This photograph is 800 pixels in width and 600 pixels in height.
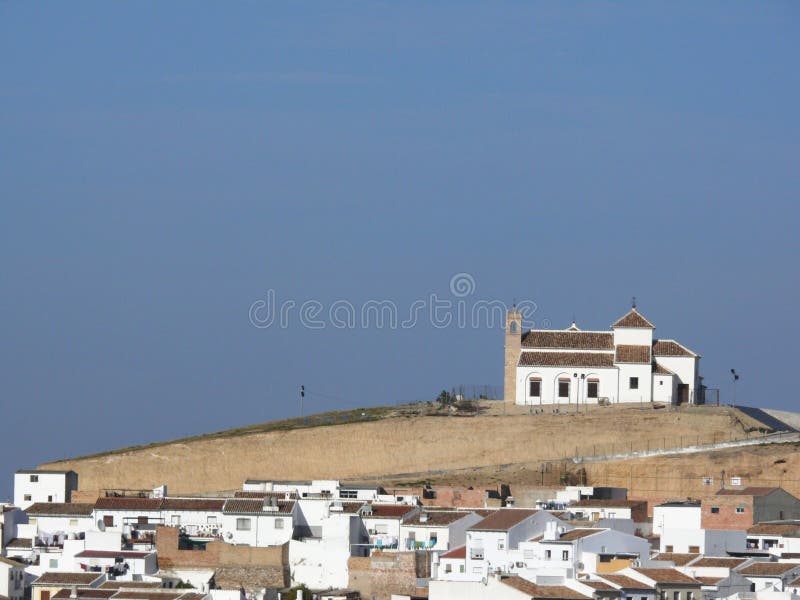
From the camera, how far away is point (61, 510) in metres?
58.8

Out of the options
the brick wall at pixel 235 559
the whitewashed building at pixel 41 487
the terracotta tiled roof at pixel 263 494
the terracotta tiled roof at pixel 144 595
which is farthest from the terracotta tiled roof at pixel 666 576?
the whitewashed building at pixel 41 487

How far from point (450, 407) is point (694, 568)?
2887 cm

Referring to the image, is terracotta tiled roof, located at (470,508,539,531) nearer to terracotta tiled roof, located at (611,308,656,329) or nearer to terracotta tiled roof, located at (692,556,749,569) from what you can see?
terracotta tiled roof, located at (692,556,749,569)

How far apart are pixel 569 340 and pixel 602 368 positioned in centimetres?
200

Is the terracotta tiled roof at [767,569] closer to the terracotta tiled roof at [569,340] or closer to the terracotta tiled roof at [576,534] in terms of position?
the terracotta tiled roof at [576,534]

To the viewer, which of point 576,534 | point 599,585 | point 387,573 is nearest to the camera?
point 599,585

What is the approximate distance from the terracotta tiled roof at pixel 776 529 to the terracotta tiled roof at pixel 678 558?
3633 millimetres

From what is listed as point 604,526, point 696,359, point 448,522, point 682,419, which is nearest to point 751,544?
point 604,526

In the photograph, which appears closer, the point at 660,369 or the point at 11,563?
the point at 11,563

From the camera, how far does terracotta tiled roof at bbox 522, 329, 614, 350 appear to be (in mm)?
77062

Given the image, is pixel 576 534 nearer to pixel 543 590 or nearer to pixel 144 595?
pixel 543 590

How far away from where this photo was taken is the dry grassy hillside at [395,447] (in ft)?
236

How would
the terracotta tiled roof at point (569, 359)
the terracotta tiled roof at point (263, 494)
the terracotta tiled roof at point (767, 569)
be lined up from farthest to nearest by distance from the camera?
1. the terracotta tiled roof at point (569, 359)
2. the terracotta tiled roof at point (263, 494)
3. the terracotta tiled roof at point (767, 569)

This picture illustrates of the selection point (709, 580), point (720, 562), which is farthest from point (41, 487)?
point (709, 580)
